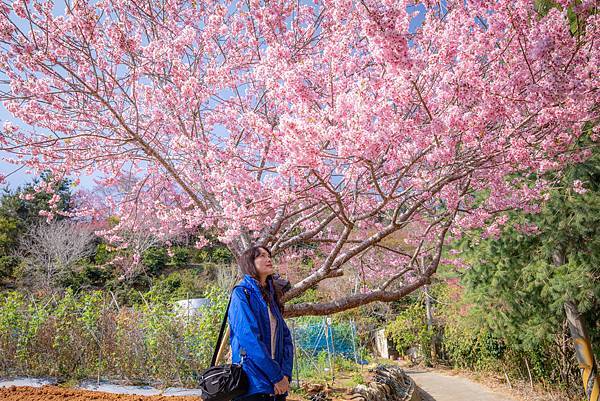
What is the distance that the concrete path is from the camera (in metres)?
8.53

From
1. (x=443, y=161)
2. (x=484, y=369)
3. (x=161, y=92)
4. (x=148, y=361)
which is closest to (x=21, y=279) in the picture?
(x=148, y=361)

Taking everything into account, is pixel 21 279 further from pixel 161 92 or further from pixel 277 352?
pixel 277 352

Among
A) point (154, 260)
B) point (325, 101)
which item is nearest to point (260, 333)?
point (325, 101)

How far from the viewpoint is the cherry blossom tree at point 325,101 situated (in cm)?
288

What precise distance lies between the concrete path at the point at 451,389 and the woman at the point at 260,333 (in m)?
6.67

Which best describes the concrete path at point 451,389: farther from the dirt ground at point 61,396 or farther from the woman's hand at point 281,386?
the woman's hand at point 281,386

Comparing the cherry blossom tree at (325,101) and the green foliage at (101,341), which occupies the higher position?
the cherry blossom tree at (325,101)

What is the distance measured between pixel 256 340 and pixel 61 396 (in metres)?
3.41

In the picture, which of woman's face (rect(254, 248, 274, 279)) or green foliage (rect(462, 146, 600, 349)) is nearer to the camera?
woman's face (rect(254, 248, 274, 279))

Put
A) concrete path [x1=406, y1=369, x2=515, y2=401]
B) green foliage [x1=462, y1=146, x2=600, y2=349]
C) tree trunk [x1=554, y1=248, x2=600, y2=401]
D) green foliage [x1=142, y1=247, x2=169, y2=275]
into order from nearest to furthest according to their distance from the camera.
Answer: green foliage [x1=462, y1=146, x2=600, y2=349] → tree trunk [x1=554, y1=248, x2=600, y2=401] → concrete path [x1=406, y1=369, x2=515, y2=401] → green foliage [x1=142, y1=247, x2=169, y2=275]

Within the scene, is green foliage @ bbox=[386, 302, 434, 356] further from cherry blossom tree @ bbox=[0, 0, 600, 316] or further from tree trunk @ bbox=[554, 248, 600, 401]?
cherry blossom tree @ bbox=[0, 0, 600, 316]

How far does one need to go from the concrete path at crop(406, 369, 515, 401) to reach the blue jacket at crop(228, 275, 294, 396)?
21.9 feet

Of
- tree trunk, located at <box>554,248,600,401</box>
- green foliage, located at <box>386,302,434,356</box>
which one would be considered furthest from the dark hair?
green foliage, located at <box>386,302,434,356</box>

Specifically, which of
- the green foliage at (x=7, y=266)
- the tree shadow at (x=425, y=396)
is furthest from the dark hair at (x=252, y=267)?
the green foliage at (x=7, y=266)
